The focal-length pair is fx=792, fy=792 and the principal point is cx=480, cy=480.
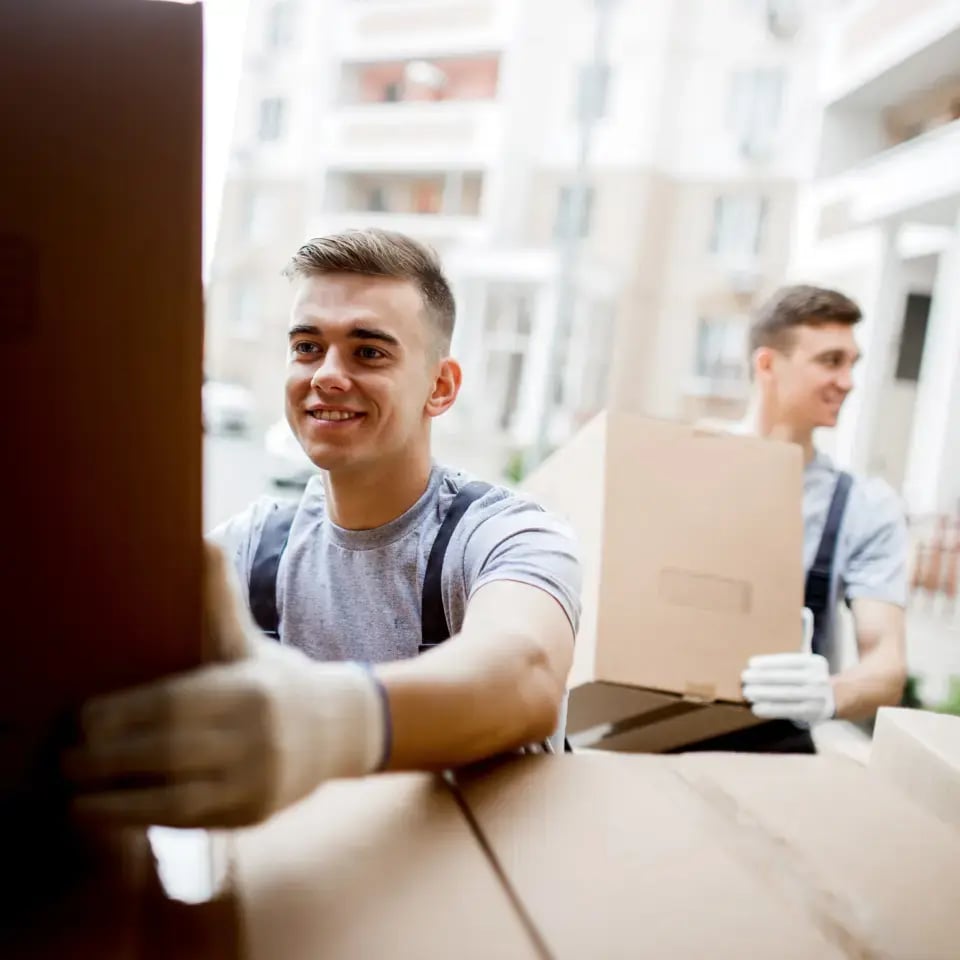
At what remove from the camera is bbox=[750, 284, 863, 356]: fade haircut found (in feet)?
5.66

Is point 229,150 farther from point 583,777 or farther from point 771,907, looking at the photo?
point 771,907

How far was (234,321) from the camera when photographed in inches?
303

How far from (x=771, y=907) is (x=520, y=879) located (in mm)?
145

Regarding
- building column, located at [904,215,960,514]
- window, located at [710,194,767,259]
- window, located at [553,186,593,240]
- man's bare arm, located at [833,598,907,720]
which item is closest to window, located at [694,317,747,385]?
window, located at [710,194,767,259]

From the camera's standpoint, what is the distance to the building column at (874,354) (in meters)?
3.85

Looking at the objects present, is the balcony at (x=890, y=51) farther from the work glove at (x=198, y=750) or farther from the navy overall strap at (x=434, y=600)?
the work glove at (x=198, y=750)

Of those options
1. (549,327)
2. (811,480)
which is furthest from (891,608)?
(549,327)

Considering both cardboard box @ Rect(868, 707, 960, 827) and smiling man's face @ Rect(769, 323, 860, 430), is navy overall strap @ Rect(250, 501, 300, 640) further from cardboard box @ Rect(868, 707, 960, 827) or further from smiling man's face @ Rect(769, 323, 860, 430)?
smiling man's face @ Rect(769, 323, 860, 430)

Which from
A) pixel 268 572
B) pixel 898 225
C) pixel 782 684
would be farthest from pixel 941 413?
pixel 268 572

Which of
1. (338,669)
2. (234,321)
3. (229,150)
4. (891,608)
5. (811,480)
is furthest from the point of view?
(234,321)

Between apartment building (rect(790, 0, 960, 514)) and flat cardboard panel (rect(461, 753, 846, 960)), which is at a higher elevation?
apartment building (rect(790, 0, 960, 514))

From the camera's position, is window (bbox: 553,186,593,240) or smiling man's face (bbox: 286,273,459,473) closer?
smiling man's face (bbox: 286,273,459,473)

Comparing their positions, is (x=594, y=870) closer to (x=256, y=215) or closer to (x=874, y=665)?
(x=874, y=665)

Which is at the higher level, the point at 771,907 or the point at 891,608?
the point at 771,907
